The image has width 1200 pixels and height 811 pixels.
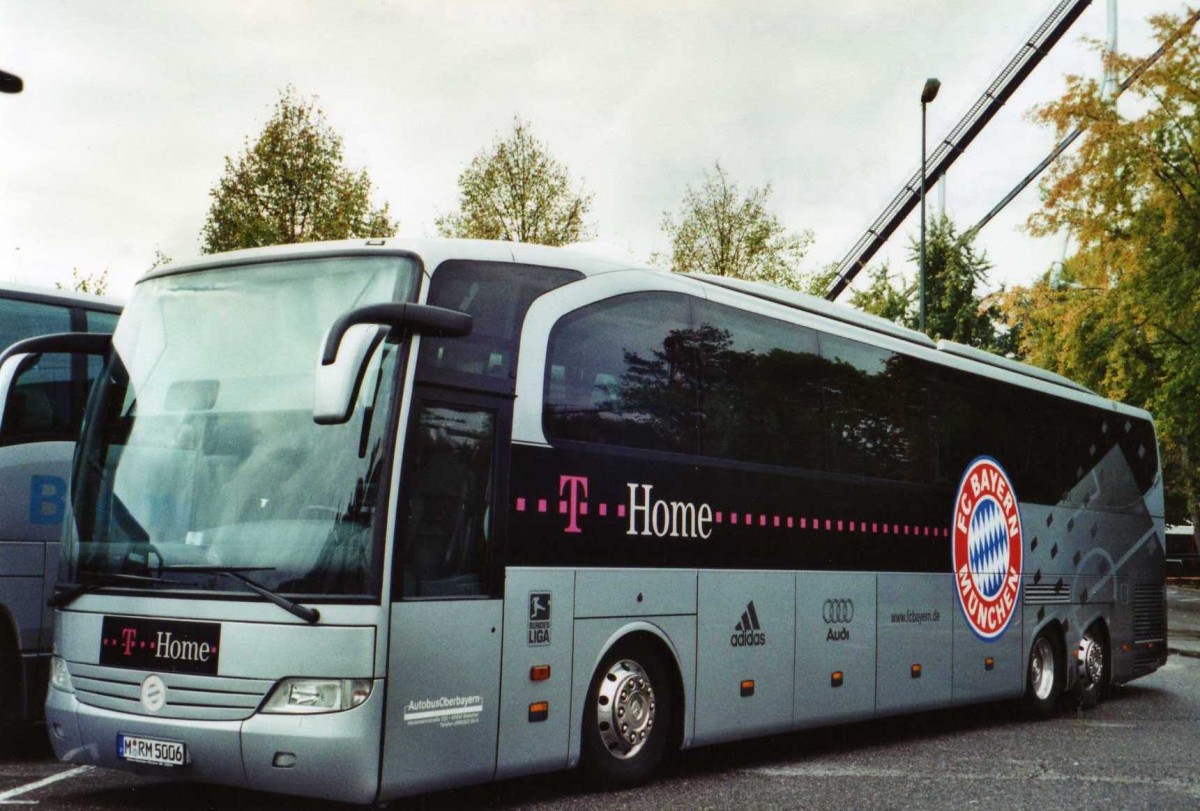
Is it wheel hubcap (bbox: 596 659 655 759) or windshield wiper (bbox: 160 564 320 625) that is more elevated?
windshield wiper (bbox: 160 564 320 625)

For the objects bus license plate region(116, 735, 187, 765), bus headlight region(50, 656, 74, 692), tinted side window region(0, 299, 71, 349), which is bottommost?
bus license plate region(116, 735, 187, 765)

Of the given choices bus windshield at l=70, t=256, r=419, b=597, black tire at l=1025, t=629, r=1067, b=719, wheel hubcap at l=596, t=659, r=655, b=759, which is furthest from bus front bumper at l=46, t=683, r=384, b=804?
black tire at l=1025, t=629, r=1067, b=719

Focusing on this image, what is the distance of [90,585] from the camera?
7.38 m

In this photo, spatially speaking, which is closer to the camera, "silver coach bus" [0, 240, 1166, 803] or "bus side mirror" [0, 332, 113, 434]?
"silver coach bus" [0, 240, 1166, 803]

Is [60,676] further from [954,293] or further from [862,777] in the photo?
[954,293]

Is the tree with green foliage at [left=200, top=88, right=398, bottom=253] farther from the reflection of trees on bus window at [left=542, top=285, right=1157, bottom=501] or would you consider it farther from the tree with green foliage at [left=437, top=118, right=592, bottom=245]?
the reflection of trees on bus window at [left=542, top=285, right=1157, bottom=501]

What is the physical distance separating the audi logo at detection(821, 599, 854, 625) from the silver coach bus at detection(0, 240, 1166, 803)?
0.02 m

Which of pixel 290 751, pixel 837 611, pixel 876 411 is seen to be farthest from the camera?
pixel 876 411

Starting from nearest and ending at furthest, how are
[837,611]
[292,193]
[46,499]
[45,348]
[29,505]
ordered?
[45,348] → [29,505] → [46,499] → [837,611] → [292,193]

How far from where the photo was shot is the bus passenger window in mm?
7145

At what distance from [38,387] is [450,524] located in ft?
13.4

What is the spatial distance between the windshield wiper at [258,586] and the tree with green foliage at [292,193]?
91.8ft

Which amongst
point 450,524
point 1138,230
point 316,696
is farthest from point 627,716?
point 1138,230

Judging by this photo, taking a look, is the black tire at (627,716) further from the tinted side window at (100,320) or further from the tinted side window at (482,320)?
the tinted side window at (100,320)
